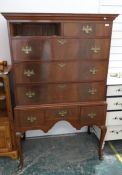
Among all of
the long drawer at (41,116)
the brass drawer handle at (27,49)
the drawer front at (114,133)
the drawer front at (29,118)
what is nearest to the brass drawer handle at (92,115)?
the long drawer at (41,116)

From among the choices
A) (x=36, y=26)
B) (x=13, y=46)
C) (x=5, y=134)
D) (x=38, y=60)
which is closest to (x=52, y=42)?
(x=38, y=60)

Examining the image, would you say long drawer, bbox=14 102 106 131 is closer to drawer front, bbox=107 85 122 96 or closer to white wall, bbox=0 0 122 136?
drawer front, bbox=107 85 122 96

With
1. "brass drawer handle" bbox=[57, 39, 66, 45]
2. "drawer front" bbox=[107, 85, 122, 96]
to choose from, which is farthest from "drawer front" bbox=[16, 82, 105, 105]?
"brass drawer handle" bbox=[57, 39, 66, 45]

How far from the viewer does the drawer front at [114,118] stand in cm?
211

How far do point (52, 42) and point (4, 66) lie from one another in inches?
23.5

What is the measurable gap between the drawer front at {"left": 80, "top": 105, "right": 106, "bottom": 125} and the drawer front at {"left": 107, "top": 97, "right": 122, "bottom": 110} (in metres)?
0.13

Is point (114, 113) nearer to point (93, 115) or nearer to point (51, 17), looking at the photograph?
point (93, 115)

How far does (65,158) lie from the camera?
85.0 inches

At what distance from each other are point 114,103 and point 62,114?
59 cm

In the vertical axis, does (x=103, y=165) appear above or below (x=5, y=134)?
below

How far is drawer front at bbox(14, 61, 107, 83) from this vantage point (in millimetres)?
1726

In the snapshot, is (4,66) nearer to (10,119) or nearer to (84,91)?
(10,119)
